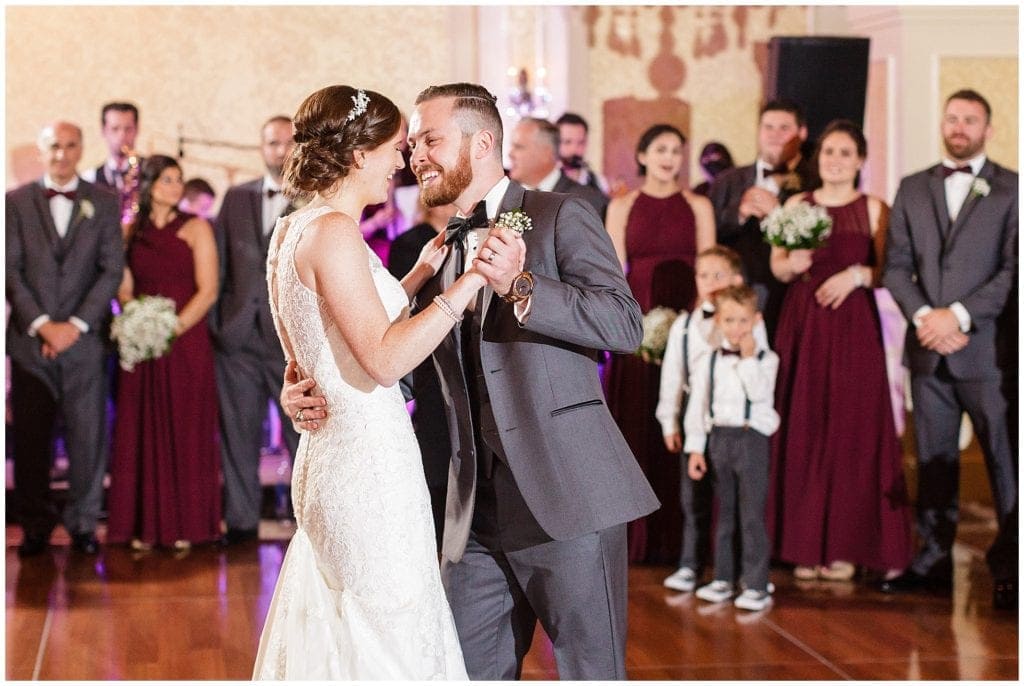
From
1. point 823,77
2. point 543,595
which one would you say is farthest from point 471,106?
point 823,77

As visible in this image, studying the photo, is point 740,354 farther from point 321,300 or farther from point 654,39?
point 654,39

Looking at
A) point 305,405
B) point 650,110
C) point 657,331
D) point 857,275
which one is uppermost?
point 650,110

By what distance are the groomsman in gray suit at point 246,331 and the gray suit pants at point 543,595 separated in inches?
145

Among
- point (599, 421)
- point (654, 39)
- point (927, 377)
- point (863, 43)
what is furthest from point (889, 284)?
point (654, 39)

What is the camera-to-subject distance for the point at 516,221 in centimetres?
292

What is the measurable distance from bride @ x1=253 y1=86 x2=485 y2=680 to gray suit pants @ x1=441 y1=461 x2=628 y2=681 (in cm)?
14

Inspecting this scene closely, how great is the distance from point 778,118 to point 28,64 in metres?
4.92

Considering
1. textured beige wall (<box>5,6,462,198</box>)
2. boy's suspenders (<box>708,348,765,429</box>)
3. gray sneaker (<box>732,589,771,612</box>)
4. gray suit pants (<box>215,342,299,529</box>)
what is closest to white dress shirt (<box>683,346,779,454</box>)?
boy's suspenders (<box>708,348,765,429</box>)

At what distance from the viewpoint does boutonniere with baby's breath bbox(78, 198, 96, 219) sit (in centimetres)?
646

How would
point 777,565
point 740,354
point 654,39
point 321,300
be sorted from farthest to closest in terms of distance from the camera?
point 654,39
point 777,565
point 740,354
point 321,300

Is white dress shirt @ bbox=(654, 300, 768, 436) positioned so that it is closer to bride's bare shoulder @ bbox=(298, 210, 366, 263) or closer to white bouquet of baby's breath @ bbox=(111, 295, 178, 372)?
white bouquet of baby's breath @ bbox=(111, 295, 178, 372)

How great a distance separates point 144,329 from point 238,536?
1.14 meters

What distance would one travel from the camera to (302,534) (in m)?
3.00

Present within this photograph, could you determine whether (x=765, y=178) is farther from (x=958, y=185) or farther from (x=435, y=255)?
(x=435, y=255)
